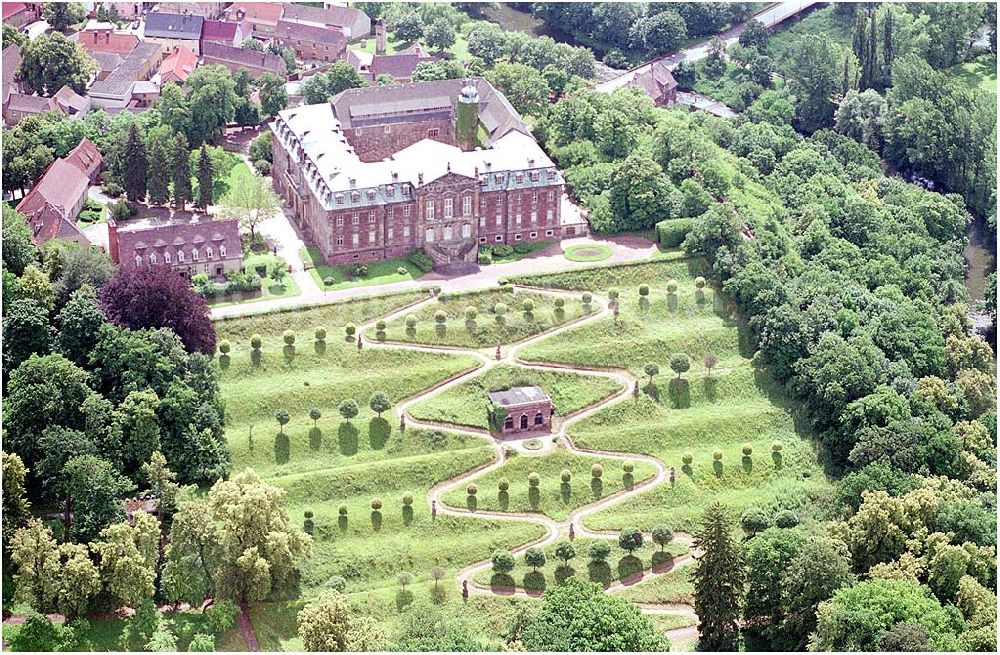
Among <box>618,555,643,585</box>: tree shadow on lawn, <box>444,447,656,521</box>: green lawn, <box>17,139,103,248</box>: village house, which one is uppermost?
<box>17,139,103,248</box>: village house

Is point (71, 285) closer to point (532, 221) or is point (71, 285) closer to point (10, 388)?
point (10, 388)

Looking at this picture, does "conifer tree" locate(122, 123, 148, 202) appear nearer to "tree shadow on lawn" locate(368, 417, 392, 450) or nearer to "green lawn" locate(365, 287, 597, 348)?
"green lawn" locate(365, 287, 597, 348)

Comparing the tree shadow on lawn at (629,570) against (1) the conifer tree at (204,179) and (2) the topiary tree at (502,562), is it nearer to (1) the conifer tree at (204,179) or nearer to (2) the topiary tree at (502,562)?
(2) the topiary tree at (502,562)

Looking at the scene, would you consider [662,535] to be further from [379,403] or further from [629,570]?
[379,403]

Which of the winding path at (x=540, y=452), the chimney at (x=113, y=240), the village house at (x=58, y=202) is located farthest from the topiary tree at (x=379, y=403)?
the village house at (x=58, y=202)

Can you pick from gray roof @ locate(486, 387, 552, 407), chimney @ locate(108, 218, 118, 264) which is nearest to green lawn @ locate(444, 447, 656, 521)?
gray roof @ locate(486, 387, 552, 407)

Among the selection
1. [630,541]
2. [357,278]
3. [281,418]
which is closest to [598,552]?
[630,541]

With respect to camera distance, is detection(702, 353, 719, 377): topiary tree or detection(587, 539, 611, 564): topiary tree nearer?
detection(587, 539, 611, 564): topiary tree
